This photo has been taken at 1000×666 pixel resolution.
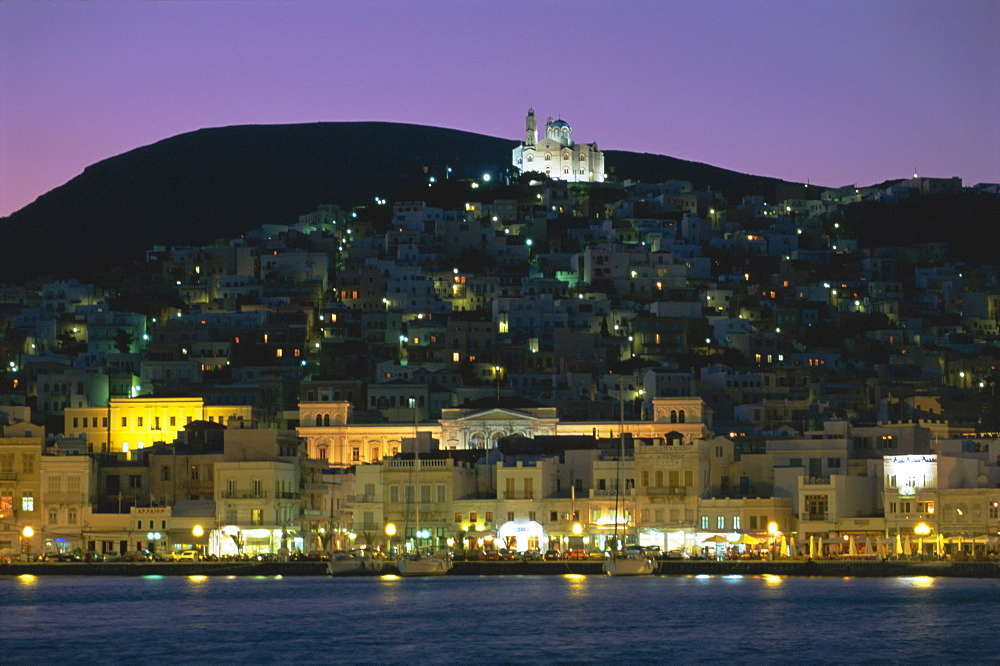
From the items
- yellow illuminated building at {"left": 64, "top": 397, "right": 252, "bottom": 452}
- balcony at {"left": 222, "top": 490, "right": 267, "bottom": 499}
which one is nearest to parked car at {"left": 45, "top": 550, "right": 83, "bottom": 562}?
balcony at {"left": 222, "top": 490, "right": 267, "bottom": 499}

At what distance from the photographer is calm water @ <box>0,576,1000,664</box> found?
63.0 metres

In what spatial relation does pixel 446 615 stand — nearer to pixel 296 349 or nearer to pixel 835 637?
pixel 835 637

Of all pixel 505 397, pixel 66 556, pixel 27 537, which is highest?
pixel 505 397

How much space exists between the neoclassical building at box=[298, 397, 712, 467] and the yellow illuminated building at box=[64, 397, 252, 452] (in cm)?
602

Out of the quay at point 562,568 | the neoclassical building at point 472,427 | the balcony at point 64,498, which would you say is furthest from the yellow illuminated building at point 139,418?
the quay at point 562,568

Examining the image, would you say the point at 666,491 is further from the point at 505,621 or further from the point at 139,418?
the point at 139,418

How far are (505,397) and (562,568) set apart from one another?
117ft

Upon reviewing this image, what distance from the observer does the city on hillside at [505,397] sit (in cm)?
9938

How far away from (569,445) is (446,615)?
39180 millimetres

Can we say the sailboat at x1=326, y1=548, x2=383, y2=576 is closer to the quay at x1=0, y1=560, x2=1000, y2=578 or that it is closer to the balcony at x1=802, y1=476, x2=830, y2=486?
the quay at x1=0, y1=560, x2=1000, y2=578

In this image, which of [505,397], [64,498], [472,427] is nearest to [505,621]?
[64,498]

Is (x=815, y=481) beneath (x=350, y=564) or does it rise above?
above

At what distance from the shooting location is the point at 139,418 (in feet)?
436

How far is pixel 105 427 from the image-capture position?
435ft
